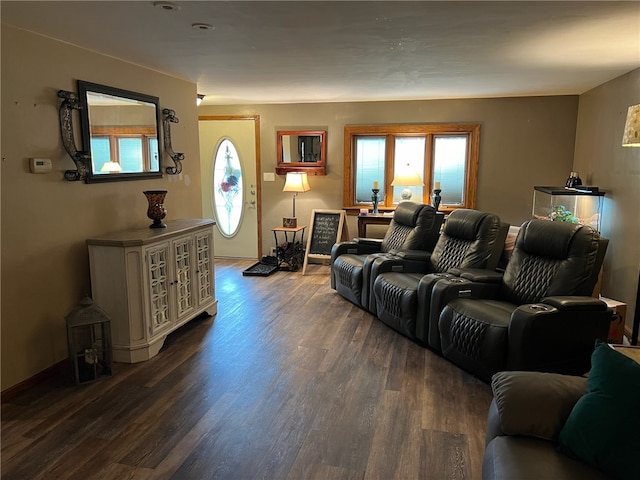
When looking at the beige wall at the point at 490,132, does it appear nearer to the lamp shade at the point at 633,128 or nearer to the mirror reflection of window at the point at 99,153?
the lamp shade at the point at 633,128

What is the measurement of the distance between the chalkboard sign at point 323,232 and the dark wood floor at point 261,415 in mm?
2388

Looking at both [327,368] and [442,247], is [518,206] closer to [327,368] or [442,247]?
[442,247]

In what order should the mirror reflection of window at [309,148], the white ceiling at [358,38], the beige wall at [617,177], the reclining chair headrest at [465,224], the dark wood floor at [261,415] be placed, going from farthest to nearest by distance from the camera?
1. the mirror reflection of window at [309,148]
2. the reclining chair headrest at [465,224]
3. the beige wall at [617,177]
4. the white ceiling at [358,38]
5. the dark wood floor at [261,415]

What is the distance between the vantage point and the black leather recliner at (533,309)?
2.84 meters

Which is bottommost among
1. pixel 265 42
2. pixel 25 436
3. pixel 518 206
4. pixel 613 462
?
pixel 25 436

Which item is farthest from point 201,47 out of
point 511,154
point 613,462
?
point 511,154

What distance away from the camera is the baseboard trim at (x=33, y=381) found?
9.27 feet

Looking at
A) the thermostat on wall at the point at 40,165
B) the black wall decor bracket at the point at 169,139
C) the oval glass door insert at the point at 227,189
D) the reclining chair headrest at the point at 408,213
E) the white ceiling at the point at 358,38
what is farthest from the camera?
the oval glass door insert at the point at 227,189

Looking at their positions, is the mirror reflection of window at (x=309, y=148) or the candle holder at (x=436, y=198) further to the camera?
the mirror reflection of window at (x=309, y=148)

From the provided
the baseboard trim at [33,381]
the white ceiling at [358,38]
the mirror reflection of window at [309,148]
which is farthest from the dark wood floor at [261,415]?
the mirror reflection of window at [309,148]

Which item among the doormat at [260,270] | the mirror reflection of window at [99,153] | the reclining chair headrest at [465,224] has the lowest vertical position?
the doormat at [260,270]

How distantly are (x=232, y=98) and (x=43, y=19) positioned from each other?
3378mm

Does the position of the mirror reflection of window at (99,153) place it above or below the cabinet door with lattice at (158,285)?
above

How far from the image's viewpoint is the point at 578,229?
313 cm
